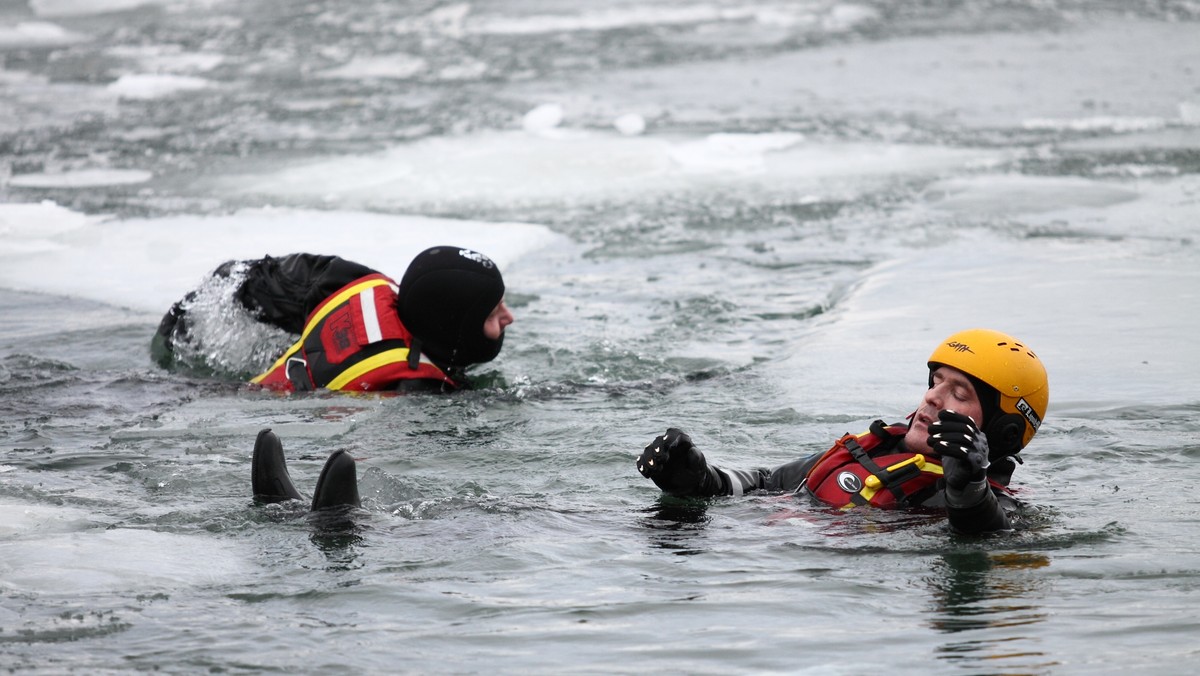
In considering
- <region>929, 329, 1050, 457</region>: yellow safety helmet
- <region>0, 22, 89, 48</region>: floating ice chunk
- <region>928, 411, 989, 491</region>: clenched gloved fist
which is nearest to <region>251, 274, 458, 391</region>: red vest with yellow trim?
<region>929, 329, 1050, 457</region>: yellow safety helmet

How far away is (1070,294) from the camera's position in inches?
350

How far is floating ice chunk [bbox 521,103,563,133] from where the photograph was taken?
1448 centimetres

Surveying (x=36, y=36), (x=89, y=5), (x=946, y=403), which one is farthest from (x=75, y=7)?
(x=946, y=403)

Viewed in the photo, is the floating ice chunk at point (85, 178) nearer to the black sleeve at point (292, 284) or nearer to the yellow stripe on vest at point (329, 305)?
the black sleeve at point (292, 284)

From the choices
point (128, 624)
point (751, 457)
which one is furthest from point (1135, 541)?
point (128, 624)

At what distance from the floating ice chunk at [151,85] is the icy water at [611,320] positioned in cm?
12

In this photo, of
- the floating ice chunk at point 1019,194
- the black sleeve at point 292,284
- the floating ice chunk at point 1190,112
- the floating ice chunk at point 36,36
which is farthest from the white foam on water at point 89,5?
the black sleeve at point 292,284

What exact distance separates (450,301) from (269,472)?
206 cm

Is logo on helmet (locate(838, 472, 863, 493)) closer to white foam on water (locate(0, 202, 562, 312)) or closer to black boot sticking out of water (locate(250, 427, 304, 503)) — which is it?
black boot sticking out of water (locate(250, 427, 304, 503))

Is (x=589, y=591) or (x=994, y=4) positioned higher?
(x=994, y=4)

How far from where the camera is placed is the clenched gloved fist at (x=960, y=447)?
4648 millimetres

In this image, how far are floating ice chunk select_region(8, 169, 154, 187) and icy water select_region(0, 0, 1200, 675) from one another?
0.27 feet

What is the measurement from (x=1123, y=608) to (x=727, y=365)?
3.81 m

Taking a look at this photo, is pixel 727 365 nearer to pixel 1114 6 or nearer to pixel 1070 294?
pixel 1070 294
